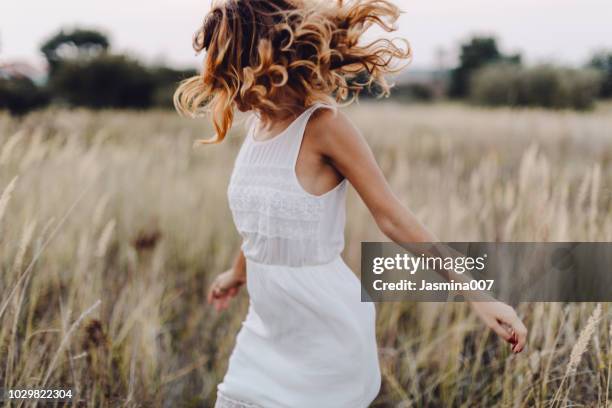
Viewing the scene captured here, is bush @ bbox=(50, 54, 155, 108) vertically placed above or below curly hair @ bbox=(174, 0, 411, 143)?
above

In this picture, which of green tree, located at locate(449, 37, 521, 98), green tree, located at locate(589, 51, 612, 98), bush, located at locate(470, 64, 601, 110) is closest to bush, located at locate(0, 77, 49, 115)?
green tree, located at locate(589, 51, 612, 98)

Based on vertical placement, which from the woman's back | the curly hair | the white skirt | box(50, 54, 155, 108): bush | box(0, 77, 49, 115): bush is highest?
box(50, 54, 155, 108): bush

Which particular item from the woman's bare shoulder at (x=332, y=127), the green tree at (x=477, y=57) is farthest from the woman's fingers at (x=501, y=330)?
the green tree at (x=477, y=57)

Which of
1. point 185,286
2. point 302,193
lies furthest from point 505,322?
point 185,286

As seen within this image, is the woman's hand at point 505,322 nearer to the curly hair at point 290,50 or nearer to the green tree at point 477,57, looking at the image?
the curly hair at point 290,50

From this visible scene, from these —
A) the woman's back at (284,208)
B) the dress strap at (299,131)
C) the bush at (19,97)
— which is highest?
the bush at (19,97)

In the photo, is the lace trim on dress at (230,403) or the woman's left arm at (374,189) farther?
the lace trim on dress at (230,403)

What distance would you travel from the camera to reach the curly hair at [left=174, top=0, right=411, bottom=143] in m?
1.27

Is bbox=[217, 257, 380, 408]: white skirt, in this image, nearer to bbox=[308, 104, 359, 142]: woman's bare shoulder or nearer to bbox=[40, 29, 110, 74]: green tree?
bbox=[308, 104, 359, 142]: woman's bare shoulder

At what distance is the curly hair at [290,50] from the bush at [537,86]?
5.70 m

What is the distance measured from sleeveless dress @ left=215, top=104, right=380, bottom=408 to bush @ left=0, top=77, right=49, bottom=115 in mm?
2724

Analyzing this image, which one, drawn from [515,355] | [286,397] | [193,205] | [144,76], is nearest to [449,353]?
[515,355]

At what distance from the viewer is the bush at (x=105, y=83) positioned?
9.80 metres

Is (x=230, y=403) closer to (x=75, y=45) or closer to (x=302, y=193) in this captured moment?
(x=302, y=193)
